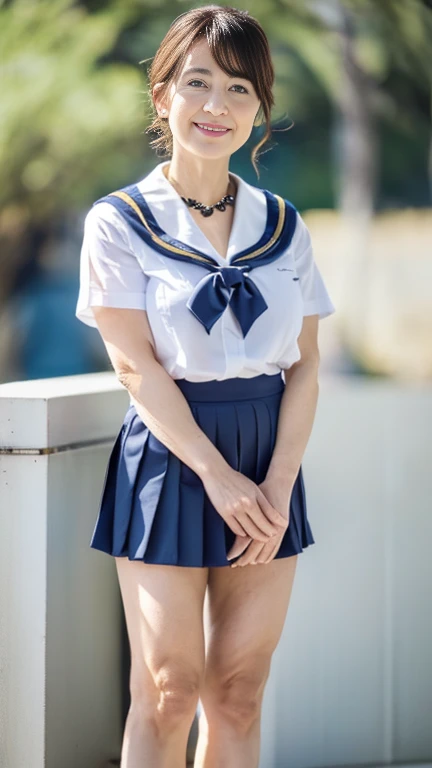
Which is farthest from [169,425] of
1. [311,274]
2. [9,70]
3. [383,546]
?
[9,70]

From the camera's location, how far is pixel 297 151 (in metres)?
7.78

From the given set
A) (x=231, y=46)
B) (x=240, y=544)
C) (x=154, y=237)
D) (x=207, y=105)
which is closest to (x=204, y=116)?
(x=207, y=105)

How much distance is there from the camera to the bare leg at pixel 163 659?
170cm

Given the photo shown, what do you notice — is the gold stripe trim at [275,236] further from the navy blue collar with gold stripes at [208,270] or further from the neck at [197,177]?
the neck at [197,177]

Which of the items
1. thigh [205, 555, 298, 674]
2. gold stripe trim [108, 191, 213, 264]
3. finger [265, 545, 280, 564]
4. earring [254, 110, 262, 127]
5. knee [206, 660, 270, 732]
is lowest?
knee [206, 660, 270, 732]

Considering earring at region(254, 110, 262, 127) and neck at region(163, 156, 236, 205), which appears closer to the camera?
neck at region(163, 156, 236, 205)

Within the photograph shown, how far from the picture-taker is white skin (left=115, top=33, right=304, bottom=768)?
171 cm

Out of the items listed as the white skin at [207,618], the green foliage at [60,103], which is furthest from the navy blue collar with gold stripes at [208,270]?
the green foliage at [60,103]

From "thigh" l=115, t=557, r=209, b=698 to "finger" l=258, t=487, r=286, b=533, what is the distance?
16 cm

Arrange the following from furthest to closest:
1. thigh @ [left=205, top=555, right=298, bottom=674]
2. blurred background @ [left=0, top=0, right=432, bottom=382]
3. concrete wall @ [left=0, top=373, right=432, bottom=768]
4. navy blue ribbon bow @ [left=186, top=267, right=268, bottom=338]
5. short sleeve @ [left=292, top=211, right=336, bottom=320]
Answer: blurred background @ [left=0, top=0, right=432, bottom=382] < concrete wall @ [left=0, top=373, right=432, bottom=768] < short sleeve @ [left=292, top=211, right=336, bottom=320] < thigh @ [left=205, top=555, right=298, bottom=674] < navy blue ribbon bow @ [left=186, top=267, right=268, bottom=338]

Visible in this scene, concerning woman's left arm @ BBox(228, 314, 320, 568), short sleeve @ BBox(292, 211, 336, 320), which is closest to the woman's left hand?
woman's left arm @ BBox(228, 314, 320, 568)

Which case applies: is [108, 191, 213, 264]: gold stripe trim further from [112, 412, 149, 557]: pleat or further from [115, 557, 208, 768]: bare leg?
[115, 557, 208, 768]: bare leg

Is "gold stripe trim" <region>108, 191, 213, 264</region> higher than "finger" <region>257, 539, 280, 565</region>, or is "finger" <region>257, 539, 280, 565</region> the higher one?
"gold stripe trim" <region>108, 191, 213, 264</region>

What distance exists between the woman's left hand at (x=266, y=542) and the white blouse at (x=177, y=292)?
→ 21 cm
